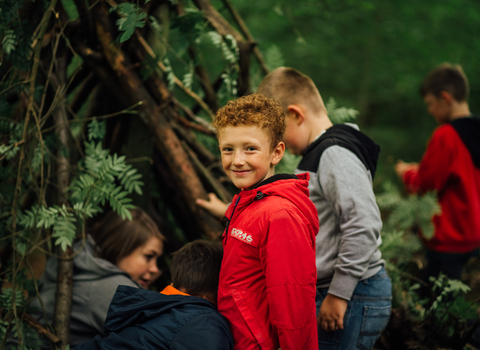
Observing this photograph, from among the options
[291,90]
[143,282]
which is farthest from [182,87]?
[143,282]

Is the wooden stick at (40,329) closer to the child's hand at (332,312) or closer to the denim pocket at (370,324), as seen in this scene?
the child's hand at (332,312)

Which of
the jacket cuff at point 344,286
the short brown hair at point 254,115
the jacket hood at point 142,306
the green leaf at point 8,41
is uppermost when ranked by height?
the green leaf at point 8,41

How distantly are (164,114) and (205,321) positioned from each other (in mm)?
1578

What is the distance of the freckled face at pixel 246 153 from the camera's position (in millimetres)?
1546

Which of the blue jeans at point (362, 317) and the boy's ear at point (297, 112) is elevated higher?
the boy's ear at point (297, 112)

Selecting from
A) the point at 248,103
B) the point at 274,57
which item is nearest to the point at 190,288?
the point at 248,103

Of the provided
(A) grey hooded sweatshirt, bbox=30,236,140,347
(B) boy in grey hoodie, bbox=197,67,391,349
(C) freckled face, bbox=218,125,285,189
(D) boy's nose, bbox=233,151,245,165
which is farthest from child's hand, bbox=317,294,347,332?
(A) grey hooded sweatshirt, bbox=30,236,140,347

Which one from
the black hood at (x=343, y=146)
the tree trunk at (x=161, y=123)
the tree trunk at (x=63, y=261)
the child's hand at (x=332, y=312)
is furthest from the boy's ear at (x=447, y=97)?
the tree trunk at (x=63, y=261)

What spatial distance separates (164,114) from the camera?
8.79ft

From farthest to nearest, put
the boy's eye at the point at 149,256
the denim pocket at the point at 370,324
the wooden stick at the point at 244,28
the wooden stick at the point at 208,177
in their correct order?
the wooden stick at the point at 244,28 → the wooden stick at the point at 208,177 → the boy's eye at the point at 149,256 → the denim pocket at the point at 370,324

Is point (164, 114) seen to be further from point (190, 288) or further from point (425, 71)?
point (425, 71)

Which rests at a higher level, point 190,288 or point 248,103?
point 248,103

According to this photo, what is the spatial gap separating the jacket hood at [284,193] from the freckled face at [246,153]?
0.05m

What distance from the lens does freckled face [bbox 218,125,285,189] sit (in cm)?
155
